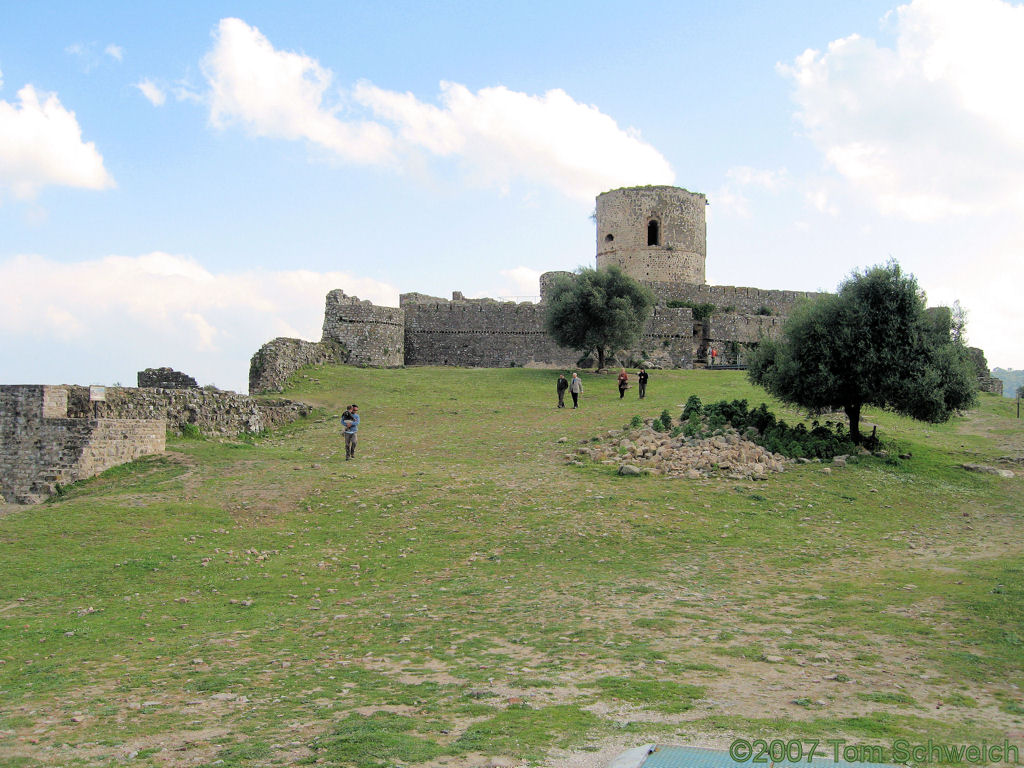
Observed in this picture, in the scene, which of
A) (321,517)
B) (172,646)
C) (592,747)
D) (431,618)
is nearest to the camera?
(592,747)

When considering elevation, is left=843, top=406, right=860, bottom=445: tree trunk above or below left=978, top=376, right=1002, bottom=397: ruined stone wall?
below

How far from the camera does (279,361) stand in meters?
27.2

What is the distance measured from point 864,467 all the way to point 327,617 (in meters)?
12.5

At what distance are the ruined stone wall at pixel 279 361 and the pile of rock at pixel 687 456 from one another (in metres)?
12.7

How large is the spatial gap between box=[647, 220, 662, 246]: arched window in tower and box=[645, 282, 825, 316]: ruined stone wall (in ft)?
18.5

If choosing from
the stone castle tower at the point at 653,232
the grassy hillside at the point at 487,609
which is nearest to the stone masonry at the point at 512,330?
the stone castle tower at the point at 653,232

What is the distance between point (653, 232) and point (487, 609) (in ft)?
130

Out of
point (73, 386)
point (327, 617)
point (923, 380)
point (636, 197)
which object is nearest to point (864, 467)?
point (923, 380)

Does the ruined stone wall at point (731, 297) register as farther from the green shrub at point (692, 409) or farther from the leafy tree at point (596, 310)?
the green shrub at point (692, 409)

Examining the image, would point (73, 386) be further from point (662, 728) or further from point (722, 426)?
point (662, 728)

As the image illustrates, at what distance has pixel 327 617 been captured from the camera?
860 centimetres

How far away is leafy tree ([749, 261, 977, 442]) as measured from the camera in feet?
58.4

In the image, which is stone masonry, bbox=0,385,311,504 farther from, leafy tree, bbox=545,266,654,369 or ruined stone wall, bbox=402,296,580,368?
ruined stone wall, bbox=402,296,580,368

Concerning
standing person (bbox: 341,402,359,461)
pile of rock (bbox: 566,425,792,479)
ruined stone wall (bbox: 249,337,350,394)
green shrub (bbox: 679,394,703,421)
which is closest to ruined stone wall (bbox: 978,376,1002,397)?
green shrub (bbox: 679,394,703,421)
